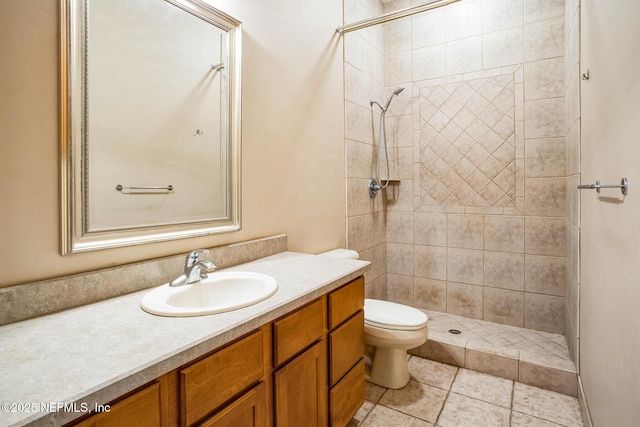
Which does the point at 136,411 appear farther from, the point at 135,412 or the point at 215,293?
the point at 215,293

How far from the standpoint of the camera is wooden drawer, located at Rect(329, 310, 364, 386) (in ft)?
4.39

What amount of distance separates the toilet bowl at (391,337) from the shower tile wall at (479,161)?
0.99 meters

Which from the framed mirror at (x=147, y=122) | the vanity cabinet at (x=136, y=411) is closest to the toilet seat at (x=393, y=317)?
the framed mirror at (x=147, y=122)

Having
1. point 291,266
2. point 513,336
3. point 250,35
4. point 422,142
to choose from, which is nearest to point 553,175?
point 422,142

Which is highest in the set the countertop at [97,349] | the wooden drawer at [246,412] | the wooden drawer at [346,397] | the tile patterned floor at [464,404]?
Answer: the countertop at [97,349]

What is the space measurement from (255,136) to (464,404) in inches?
74.1

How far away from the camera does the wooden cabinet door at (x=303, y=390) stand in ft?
3.48

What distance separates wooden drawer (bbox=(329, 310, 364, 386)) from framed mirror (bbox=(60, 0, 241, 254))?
699 mm

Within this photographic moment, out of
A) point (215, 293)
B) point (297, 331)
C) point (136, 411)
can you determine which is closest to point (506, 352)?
point (297, 331)

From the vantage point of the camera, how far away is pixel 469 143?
2.71m

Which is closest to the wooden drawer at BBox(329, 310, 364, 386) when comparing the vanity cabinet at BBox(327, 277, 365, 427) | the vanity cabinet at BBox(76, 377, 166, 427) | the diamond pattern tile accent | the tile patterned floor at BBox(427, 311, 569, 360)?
the vanity cabinet at BBox(327, 277, 365, 427)

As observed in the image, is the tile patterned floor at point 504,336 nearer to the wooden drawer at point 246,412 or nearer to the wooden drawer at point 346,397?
the wooden drawer at point 346,397

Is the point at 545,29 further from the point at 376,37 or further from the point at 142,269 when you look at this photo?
the point at 142,269

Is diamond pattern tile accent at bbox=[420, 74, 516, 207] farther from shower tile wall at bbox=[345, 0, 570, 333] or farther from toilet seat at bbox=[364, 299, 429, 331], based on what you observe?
toilet seat at bbox=[364, 299, 429, 331]
